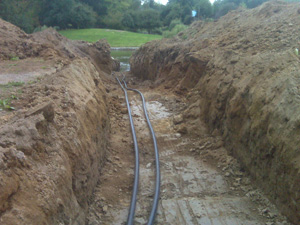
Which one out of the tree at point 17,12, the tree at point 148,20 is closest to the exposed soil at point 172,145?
the tree at point 17,12

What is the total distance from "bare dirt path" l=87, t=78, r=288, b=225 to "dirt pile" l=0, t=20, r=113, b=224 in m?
0.43

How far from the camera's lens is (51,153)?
148 inches

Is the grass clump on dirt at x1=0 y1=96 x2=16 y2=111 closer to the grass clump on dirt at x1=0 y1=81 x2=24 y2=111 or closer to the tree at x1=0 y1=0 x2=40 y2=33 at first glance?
the grass clump on dirt at x1=0 y1=81 x2=24 y2=111

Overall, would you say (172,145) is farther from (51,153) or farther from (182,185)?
(51,153)

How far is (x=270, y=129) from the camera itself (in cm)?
487

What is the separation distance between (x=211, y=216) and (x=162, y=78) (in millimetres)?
9859

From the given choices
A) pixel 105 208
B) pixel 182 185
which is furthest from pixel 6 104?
pixel 182 185

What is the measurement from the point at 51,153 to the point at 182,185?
2.81 metres

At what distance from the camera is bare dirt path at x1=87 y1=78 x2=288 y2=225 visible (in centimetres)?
458

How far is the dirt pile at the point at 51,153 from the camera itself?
2875mm

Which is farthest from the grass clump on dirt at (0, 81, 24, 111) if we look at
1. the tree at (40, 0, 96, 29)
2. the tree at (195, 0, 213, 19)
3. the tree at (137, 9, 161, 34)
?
the tree at (137, 9, 161, 34)

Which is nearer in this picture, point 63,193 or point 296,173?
point 63,193

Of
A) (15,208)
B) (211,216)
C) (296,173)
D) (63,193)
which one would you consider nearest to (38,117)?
(63,193)

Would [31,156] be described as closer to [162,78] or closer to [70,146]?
[70,146]
